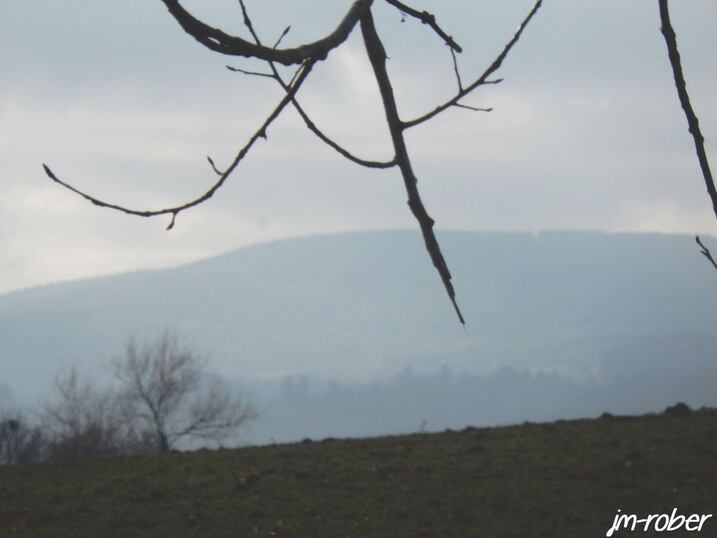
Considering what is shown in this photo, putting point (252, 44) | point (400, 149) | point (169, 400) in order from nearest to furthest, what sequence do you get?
1. point (252, 44)
2. point (400, 149)
3. point (169, 400)

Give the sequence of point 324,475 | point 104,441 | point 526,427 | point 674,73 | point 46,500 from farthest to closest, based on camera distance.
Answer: point 104,441 → point 526,427 → point 324,475 → point 46,500 → point 674,73

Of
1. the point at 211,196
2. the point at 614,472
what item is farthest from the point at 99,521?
the point at 211,196

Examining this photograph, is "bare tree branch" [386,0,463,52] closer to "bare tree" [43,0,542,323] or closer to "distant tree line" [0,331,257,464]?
"bare tree" [43,0,542,323]

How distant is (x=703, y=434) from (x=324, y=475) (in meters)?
6.71

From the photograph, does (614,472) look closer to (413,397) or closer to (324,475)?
(324,475)

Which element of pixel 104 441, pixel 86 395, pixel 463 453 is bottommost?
pixel 463 453

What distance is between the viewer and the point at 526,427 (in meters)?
22.2

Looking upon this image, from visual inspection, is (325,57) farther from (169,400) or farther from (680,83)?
(169,400)

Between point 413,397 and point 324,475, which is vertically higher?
point 413,397

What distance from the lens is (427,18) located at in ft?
8.48

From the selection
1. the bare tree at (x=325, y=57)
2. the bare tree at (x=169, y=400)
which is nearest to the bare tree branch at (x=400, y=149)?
the bare tree at (x=325, y=57)

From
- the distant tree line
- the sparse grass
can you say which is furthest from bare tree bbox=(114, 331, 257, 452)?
the sparse grass

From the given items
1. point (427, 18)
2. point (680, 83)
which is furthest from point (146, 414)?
point (680, 83)

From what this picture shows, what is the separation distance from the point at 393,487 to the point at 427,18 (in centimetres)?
1485
